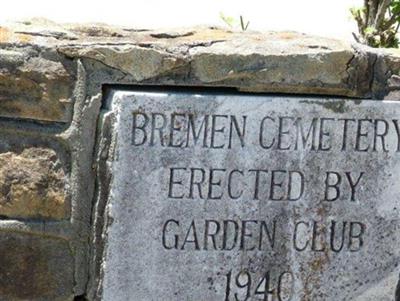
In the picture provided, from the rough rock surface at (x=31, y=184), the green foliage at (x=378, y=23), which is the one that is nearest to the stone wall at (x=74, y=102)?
the rough rock surface at (x=31, y=184)

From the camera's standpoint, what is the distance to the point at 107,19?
8008 mm

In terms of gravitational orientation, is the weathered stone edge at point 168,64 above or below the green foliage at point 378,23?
above

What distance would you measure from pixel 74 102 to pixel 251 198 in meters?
0.54

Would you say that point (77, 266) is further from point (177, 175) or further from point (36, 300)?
point (177, 175)

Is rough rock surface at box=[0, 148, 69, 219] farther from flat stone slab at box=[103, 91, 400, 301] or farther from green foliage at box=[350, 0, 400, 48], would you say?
green foliage at box=[350, 0, 400, 48]

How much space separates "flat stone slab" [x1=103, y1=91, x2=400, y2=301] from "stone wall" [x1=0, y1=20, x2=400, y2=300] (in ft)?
0.19

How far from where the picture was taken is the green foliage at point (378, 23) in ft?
19.0

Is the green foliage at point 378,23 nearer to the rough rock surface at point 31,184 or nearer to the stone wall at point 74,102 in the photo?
the stone wall at point 74,102

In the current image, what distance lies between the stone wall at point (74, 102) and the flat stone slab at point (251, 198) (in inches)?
2.3

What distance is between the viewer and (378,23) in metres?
5.85

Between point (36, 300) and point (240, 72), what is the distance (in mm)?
828

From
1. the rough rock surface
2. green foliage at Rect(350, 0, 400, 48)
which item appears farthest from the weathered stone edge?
green foliage at Rect(350, 0, 400, 48)

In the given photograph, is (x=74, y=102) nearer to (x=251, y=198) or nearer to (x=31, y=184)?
(x=31, y=184)

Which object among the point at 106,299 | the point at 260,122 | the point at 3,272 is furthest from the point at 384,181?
the point at 3,272
